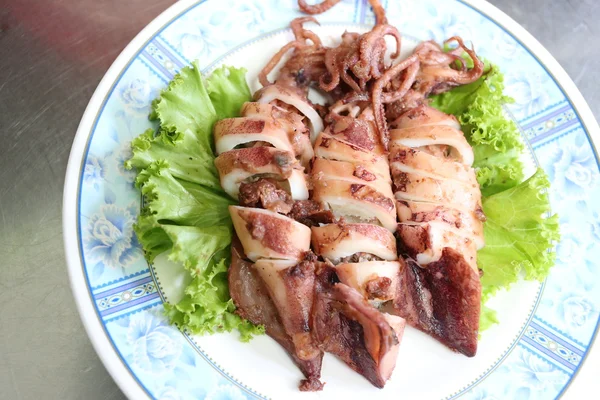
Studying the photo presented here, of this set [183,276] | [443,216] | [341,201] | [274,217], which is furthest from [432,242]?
[183,276]

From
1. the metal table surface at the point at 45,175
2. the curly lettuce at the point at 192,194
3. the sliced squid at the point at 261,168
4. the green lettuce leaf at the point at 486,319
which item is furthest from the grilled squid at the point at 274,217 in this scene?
the metal table surface at the point at 45,175

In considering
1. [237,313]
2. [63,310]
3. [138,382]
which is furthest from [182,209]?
[63,310]

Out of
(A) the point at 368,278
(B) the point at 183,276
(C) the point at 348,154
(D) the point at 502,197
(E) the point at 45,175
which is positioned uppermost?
(C) the point at 348,154

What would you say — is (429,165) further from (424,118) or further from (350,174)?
(350,174)

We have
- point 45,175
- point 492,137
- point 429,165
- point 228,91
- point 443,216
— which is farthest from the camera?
point 45,175

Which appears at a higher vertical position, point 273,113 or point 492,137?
point 492,137

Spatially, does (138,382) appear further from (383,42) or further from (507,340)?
(383,42)
